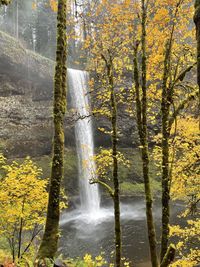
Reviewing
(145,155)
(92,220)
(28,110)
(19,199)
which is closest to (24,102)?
(28,110)

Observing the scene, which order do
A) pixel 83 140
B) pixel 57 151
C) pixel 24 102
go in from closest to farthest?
pixel 57 151, pixel 24 102, pixel 83 140

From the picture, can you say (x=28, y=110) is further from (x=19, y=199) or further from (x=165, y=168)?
(x=165, y=168)

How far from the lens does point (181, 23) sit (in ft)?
29.0

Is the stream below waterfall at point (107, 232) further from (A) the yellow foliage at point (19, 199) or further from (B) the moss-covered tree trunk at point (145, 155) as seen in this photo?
(B) the moss-covered tree trunk at point (145, 155)

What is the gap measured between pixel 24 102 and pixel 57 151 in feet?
86.2

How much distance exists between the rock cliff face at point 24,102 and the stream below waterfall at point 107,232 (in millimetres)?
7971

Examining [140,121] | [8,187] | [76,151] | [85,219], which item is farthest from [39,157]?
[140,121]

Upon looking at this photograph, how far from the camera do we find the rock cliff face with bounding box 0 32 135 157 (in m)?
30.4

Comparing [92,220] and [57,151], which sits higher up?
[57,151]

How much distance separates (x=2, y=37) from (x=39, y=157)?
12318 mm

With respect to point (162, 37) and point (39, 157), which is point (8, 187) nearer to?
point (162, 37)

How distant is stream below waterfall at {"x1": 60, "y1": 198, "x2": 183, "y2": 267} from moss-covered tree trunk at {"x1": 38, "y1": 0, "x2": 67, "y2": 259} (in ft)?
41.2

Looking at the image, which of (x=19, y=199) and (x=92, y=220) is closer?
(x=19, y=199)

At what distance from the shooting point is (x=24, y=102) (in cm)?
3219
